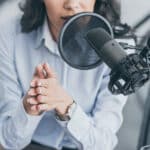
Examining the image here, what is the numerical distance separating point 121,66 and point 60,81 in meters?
0.57

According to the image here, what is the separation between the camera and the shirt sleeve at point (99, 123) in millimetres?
985

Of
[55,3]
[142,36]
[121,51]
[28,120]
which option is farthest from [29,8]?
[121,51]

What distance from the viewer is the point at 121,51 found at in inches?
23.2

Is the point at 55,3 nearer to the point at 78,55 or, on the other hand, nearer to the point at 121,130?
the point at 78,55

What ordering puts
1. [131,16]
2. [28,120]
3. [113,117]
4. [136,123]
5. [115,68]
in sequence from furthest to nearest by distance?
1. [136,123]
2. [131,16]
3. [113,117]
4. [28,120]
5. [115,68]

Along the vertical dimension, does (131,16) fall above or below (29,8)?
below

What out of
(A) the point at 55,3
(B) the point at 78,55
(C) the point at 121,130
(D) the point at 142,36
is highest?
(B) the point at 78,55

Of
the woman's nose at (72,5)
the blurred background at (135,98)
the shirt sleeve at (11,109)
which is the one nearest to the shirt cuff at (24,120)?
the shirt sleeve at (11,109)

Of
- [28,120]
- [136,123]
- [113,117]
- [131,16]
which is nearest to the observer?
[28,120]

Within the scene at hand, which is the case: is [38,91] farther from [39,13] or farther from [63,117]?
[39,13]

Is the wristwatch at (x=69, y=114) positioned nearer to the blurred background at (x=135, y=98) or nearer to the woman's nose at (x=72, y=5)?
the woman's nose at (x=72, y=5)

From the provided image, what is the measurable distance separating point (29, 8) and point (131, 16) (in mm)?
468

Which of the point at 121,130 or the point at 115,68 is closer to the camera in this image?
the point at 115,68

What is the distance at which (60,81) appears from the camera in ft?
3.76
